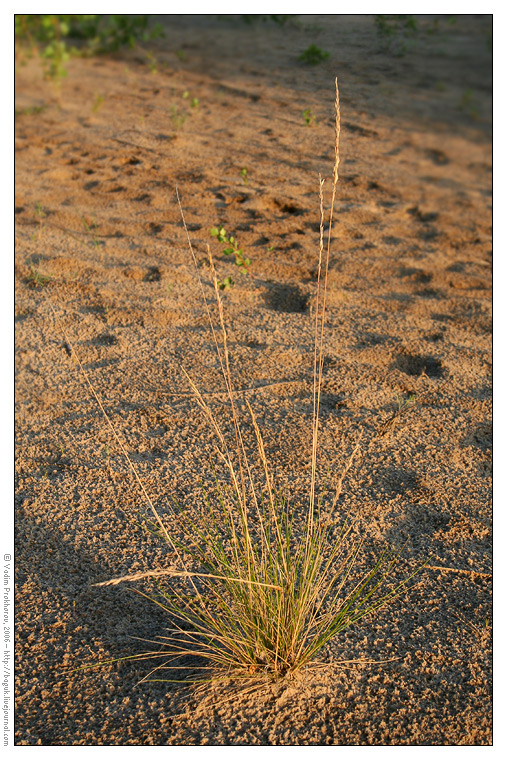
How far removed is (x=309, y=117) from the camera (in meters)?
3.50

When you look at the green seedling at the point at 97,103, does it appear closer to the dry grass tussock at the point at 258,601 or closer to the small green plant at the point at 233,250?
the small green plant at the point at 233,250

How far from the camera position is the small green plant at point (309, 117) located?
3.47m

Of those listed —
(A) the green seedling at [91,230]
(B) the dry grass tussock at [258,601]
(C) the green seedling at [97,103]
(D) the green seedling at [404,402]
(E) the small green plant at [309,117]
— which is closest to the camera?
(B) the dry grass tussock at [258,601]

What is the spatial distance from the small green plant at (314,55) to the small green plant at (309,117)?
9.6 inches

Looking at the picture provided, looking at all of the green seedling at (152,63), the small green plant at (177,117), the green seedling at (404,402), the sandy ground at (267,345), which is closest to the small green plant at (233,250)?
the sandy ground at (267,345)

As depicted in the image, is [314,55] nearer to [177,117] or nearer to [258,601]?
[177,117]

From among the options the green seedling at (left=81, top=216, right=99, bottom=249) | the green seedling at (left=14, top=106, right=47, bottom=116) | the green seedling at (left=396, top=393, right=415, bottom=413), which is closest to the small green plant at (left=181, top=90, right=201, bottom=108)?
the green seedling at (left=14, top=106, right=47, bottom=116)

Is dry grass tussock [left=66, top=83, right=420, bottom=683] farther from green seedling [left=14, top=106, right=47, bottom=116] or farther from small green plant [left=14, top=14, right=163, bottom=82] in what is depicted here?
small green plant [left=14, top=14, right=163, bottom=82]

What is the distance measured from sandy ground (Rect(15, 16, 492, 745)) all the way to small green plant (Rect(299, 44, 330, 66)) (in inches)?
1.9

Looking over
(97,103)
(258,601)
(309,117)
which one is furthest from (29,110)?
(258,601)

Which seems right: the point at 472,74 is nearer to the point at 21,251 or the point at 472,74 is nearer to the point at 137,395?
the point at 137,395

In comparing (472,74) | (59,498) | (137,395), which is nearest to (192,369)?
(137,395)

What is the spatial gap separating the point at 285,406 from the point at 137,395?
52 centimetres

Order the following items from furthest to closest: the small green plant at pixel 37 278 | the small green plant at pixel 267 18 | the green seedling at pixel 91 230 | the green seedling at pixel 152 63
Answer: the green seedling at pixel 152 63, the small green plant at pixel 267 18, the green seedling at pixel 91 230, the small green plant at pixel 37 278
